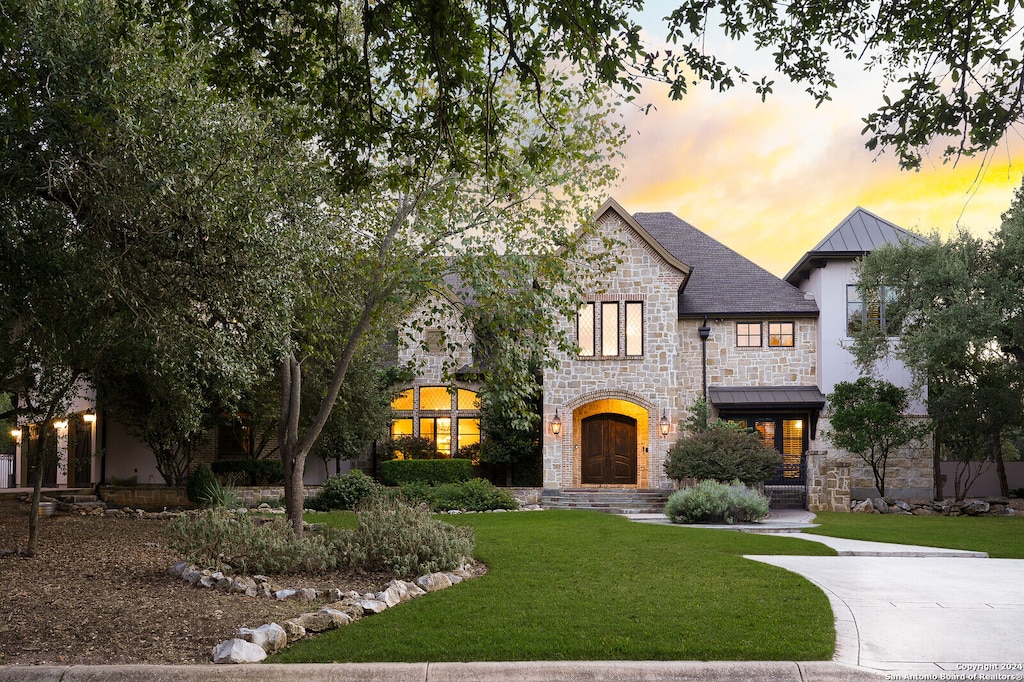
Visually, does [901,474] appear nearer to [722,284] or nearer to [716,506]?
[722,284]

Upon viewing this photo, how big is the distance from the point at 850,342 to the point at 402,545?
18162 mm

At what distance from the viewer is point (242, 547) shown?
396 inches

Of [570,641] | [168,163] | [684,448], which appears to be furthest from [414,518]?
[684,448]

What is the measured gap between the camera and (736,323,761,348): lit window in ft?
83.7

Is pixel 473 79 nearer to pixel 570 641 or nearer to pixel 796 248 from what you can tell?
pixel 570 641

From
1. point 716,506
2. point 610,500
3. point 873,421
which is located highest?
point 873,421

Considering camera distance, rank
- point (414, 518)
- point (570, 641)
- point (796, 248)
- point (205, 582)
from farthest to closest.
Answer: point (796, 248) < point (414, 518) < point (205, 582) < point (570, 641)

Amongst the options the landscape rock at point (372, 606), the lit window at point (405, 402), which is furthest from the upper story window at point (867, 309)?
the landscape rock at point (372, 606)

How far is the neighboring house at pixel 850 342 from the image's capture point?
79.8 feet

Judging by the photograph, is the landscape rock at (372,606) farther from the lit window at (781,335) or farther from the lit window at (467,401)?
the lit window at (781,335)

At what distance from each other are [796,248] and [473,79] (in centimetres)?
2121

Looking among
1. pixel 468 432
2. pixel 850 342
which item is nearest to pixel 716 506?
pixel 850 342

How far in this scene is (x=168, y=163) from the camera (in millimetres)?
7531

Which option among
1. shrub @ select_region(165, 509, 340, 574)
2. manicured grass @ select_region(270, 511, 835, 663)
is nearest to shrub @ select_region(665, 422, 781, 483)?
manicured grass @ select_region(270, 511, 835, 663)
